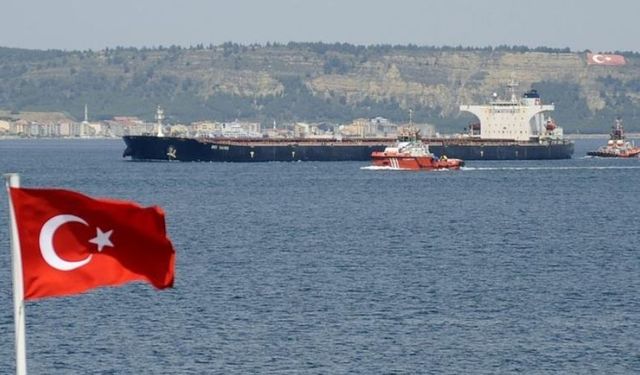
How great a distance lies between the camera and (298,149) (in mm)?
144625

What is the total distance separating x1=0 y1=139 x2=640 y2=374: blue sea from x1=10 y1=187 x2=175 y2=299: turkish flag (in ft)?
45.3

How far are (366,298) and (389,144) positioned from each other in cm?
10704

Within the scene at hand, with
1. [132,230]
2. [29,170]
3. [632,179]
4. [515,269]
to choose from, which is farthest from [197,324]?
[29,170]

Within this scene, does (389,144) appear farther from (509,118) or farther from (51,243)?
(51,243)

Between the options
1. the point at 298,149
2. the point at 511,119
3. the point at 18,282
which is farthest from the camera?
the point at 511,119

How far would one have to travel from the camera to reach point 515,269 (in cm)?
4816

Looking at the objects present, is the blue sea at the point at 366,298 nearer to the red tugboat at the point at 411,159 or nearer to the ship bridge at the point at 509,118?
the red tugboat at the point at 411,159

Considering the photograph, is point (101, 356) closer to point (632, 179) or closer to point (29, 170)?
point (632, 179)

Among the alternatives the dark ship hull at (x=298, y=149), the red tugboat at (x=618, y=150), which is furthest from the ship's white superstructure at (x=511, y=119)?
the red tugboat at (x=618, y=150)

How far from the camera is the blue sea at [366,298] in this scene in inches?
1238

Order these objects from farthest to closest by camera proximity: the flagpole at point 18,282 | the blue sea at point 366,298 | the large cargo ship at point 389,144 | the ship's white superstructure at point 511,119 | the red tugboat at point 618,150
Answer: the red tugboat at point 618,150
the ship's white superstructure at point 511,119
the large cargo ship at point 389,144
the blue sea at point 366,298
the flagpole at point 18,282

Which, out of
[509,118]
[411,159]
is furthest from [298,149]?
[509,118]

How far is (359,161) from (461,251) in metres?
95.0

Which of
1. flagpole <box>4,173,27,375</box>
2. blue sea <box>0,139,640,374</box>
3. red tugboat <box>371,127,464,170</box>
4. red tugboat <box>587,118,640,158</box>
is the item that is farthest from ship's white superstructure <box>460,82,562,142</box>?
flagpole <box>4,173,27,375</box>
